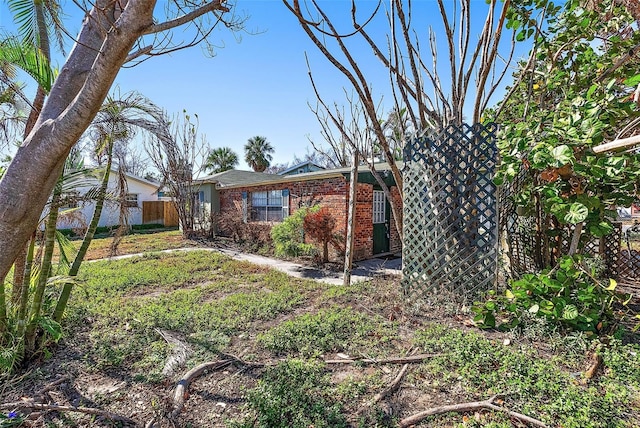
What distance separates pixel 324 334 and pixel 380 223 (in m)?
6.45

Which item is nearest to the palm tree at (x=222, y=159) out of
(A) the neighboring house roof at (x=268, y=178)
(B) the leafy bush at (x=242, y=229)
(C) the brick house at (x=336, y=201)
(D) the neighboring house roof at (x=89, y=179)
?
(A) the neighboring house roof at (x=268, y=178)

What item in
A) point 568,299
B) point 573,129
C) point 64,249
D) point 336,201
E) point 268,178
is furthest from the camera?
point 268,178

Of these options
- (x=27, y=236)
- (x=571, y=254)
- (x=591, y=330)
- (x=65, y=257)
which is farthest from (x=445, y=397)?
(x=65, y=257)

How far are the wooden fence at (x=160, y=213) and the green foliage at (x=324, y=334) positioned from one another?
1768cm

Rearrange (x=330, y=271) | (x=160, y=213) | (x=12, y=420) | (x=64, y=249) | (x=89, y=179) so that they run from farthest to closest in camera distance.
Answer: (x=160, y=213) < (x=330, y=271) < (x=64, y=249) < (x=89, y=179) < (x=12, y=420)

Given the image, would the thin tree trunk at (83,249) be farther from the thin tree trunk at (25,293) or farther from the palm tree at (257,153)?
the palm tree at (257,153)

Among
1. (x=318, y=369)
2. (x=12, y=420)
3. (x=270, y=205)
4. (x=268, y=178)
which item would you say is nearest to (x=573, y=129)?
(x=318, y=369)

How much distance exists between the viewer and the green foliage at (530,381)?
6.66ft

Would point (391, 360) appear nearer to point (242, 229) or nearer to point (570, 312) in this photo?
point (570, 312)

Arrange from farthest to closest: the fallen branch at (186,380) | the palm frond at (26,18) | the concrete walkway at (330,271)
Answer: the concrete walkway at (330,271) < the palm frond at (26,18) < the fallen branch at (186,380)

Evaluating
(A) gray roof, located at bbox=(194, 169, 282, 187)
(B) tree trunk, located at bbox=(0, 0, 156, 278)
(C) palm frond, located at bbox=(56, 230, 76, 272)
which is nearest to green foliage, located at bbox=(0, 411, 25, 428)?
(B) tree trunk, located at bbox=(0, 0, 156, 278)

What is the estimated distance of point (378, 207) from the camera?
9578 millimetres

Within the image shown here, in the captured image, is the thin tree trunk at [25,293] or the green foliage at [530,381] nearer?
the green foliage at [530,381]

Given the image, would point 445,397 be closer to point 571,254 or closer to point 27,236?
point 571,254
